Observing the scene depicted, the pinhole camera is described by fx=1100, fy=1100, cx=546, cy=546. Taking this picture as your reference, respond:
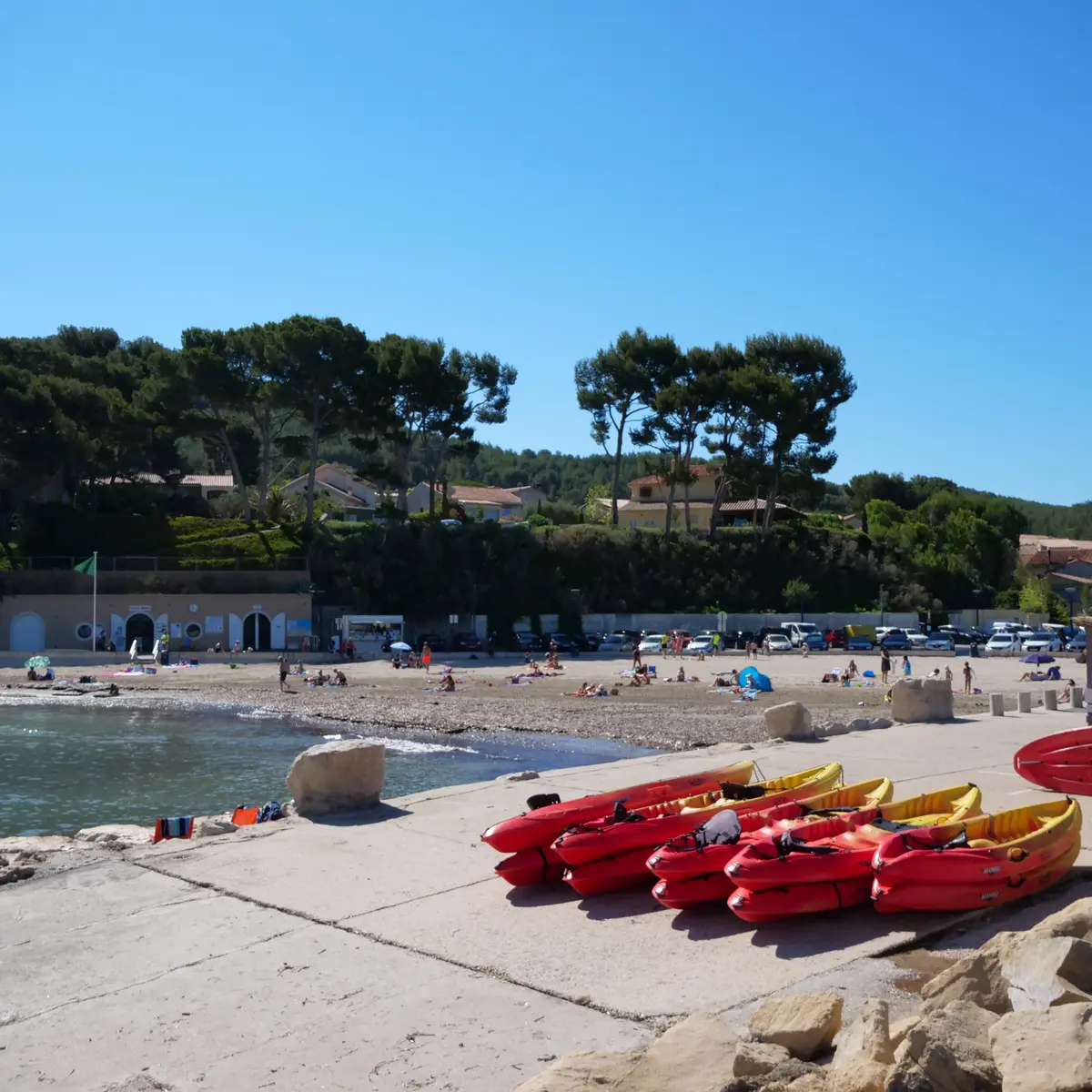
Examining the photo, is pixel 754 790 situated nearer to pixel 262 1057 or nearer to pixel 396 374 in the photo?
pixel 262 1057

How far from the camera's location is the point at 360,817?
1240cm

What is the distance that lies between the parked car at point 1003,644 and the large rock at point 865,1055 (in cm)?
4770

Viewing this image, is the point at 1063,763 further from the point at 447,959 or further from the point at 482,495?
the point at 482,495

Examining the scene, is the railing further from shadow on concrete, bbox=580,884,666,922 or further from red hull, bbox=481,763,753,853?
shadow on concrete, bbox=580,884,666,922

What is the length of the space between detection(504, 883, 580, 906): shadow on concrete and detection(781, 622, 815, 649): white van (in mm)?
43221

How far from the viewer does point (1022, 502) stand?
6196 inches

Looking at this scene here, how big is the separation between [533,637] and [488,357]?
17.2 meters

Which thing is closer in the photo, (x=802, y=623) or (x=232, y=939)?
(x=232, y=939)

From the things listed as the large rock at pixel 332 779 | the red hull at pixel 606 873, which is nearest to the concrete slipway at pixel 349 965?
the red hull at pixel 606 873

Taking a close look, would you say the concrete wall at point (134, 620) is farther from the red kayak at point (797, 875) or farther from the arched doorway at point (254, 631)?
the red kayak at point (797, 875)

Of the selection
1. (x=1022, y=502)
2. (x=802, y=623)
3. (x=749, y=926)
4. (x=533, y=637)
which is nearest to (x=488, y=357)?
(x=533, y=637)

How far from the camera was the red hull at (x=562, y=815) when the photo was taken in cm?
961

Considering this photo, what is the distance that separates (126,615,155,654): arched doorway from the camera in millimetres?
46875

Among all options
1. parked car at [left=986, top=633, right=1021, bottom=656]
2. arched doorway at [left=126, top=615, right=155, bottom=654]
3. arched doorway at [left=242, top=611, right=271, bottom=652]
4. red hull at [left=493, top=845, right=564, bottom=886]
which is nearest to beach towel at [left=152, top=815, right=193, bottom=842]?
red hull at [left=493, top=845, right=564, bottom=886]
